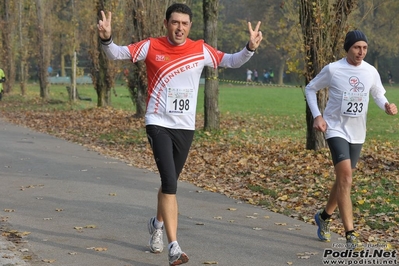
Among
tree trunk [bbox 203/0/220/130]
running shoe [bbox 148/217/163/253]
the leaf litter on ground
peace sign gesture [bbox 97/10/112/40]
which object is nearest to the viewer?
peace sign gesture [bbox 97/10/112/40]

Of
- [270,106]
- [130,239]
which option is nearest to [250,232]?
[130,239]

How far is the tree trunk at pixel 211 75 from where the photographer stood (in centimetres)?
1950

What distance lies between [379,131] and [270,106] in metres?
14.4

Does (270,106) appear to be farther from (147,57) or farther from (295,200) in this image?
(147,57)

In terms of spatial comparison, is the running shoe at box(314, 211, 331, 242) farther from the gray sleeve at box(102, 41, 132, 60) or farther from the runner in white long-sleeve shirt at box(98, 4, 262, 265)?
the gray sleeve at box(102, 41, 132, 60)

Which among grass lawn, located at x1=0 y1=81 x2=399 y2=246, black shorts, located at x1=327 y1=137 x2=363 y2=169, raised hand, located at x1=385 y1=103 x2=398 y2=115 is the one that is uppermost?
raised hand, located at x1=385 y1=103 x2=398 y2=115

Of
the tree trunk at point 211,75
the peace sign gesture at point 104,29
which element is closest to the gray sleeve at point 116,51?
the peace sign gesture at point 104,29

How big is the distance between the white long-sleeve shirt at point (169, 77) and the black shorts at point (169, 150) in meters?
0.07

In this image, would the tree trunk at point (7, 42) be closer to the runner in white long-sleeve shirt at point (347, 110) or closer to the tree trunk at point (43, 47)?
the tree trunk at point (43, 47)

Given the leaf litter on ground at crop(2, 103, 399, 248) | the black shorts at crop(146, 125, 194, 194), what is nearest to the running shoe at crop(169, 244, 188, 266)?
the black shorts at crop(146, 125, 194, 194)

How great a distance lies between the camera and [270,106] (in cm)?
3706

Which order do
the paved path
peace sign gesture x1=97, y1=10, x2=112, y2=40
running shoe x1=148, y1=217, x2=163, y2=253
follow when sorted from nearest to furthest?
peace sign gesture x1=97, y1=10, x2=112, y2=40 → the paved path → running shoe x1=148, y1=217, x2=163, y2=253

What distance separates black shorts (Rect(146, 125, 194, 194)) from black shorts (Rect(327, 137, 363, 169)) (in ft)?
4.66

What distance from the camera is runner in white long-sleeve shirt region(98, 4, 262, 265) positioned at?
711 centimetres
